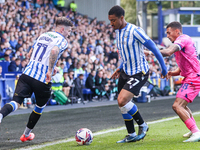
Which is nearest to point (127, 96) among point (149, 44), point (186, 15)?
point (149, 44)

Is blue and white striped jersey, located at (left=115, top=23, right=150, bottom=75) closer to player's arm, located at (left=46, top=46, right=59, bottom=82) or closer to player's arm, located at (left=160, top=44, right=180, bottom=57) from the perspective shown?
player's arm, located at (left=160, top=44, right=180, bottom=57)

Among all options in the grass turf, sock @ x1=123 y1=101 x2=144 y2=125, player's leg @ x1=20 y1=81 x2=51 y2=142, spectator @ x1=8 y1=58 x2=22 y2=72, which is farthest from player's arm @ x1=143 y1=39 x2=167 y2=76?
spectator @ x1=8 y1=58 x2=22 y2=72

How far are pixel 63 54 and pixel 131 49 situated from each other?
35.6 feet

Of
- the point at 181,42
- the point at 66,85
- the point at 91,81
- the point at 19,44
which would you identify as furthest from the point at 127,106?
the point at 19,44

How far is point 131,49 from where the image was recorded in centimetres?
566

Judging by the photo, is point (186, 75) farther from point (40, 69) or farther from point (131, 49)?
point (40, 69)

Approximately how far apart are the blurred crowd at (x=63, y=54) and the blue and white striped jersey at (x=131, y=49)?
8.40 m

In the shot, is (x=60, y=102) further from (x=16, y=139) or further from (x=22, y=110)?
(x=16, y=139)

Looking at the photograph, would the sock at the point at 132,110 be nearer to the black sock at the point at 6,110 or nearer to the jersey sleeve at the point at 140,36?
the jersey sleeve at the point at 140,36

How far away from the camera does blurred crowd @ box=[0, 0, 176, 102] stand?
48.1 feet

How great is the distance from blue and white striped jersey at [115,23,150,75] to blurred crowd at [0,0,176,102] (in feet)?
27.6

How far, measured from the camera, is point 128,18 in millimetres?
59000

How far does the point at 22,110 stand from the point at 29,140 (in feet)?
20.8

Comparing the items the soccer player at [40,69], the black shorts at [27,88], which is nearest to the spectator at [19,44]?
the soccer player at [40,69]
